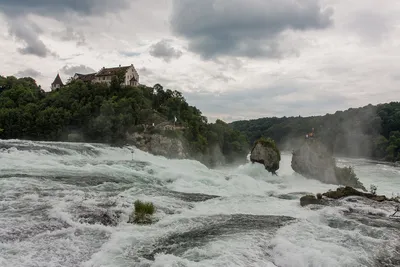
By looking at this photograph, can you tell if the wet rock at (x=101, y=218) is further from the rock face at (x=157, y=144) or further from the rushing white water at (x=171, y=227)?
the rock face at (x=157, y=144)

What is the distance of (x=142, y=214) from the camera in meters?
12.9

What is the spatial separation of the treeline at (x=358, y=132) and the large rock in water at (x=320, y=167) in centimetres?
4961

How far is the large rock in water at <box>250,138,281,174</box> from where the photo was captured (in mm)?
37875

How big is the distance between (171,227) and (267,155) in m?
27.3

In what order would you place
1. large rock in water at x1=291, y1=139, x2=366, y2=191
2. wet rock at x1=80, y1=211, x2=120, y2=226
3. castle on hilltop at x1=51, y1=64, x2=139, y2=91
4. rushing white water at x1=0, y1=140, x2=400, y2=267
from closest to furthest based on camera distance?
rushing white water at x1=0, y1=140, x2=400, y2=267 < wet rock at x1=80, y1=211, x2=120, y2=226 < large rock in water at x1=291, y1=139, x2=366, y2=191 < castle on hilltop at x1=51, y1=64, x2=139, y2=91

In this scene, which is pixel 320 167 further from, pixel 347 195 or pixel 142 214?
pixel 142 214

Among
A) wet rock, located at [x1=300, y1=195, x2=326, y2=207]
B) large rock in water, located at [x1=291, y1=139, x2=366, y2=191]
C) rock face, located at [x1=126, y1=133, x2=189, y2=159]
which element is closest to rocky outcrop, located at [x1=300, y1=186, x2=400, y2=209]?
wet rock, located at [x1=300, y1=195, x2=326, y2=207]

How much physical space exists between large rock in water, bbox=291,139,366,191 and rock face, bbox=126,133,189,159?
802 inches

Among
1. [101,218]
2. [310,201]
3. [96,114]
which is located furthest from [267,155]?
[96,114]

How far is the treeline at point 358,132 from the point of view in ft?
319

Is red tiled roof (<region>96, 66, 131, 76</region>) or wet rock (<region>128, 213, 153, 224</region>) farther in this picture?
red tiled roof (<region>96, 66, 131, 76</region>)

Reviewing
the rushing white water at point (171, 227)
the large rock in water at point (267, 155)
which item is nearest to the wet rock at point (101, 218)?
the rushing white water at point (171, 227)

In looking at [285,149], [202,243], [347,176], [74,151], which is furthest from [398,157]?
[202,243]

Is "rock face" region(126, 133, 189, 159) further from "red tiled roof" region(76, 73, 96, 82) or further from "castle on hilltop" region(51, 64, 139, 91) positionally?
"red tiled roof" region(76, 73, 96, 82)
